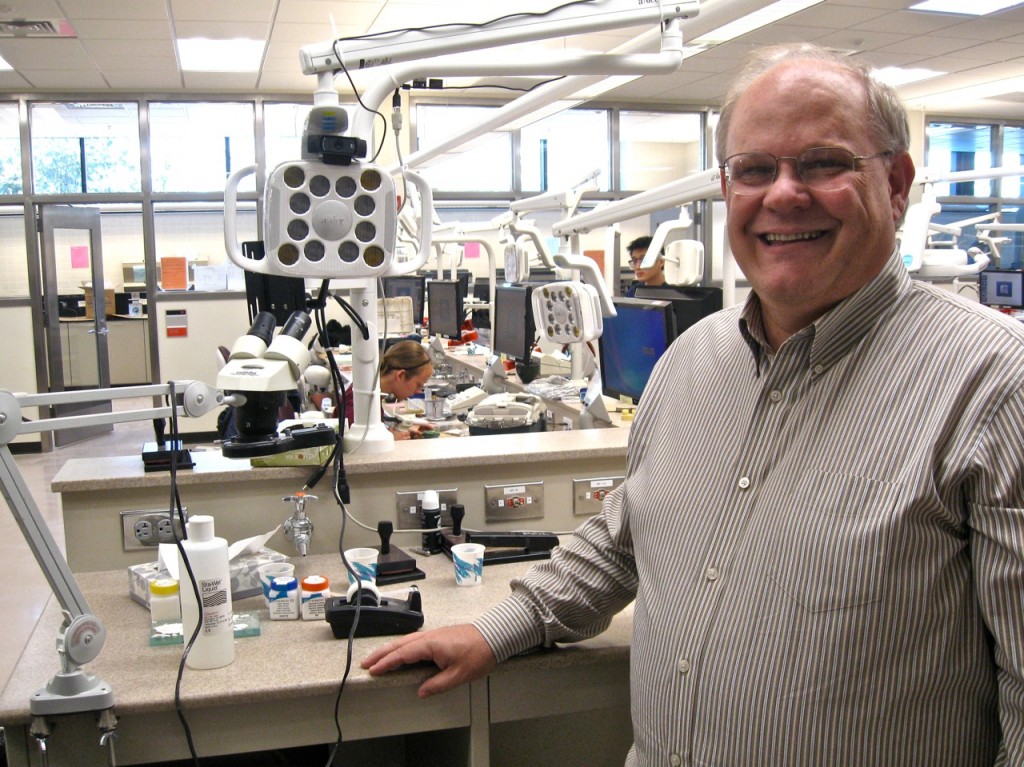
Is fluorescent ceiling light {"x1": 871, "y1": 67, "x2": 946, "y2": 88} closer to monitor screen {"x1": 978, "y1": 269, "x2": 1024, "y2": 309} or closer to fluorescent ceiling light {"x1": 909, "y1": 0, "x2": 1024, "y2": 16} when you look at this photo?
fluorescent ceiling light {"x1": 909, "y1": 0, "x2": 1024, "y2": 16}

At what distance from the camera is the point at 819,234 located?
1.15 metres

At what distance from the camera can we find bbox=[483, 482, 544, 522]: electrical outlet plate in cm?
214

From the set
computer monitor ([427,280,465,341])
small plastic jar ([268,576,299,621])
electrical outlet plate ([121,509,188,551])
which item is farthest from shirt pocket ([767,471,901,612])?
computer monitor ([427,280,465,341])

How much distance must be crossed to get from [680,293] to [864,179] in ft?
8.24

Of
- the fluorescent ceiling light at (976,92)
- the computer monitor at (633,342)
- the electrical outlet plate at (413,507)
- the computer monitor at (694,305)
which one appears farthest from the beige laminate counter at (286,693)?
the fluorescent ceiling light at (976,92)

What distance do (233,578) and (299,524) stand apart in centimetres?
22

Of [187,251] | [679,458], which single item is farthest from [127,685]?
[187,251]

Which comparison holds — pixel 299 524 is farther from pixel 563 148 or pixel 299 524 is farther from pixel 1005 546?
pixel 563 148

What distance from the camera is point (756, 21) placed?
6.03m

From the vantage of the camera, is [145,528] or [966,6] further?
[966,6]

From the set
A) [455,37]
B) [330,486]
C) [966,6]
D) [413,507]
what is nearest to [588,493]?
[413,507]

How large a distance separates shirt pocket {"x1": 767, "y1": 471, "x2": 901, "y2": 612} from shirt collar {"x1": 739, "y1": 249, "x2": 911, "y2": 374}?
6.3 inches

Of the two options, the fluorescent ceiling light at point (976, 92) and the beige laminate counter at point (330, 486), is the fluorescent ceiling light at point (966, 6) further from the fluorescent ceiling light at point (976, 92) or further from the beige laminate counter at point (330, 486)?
the beige laminate counter at point (330, 486)

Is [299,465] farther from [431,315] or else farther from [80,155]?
[80,155]
